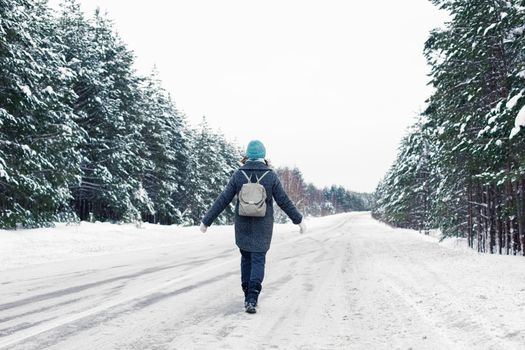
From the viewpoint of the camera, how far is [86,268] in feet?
28.8

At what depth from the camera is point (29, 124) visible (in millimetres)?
16250

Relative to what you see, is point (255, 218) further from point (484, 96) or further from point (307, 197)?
point (307, 197)

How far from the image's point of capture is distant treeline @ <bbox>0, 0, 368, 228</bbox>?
51.0 ft

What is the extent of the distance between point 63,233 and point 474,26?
52.8ft

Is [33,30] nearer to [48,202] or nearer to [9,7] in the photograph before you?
[9,7]

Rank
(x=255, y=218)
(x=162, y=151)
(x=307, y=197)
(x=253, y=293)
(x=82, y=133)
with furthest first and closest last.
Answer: (x=307, y=197) < (x=162, y=151) < (x=82, y=133) < (x=255, y=218) < (x=253, y=293)

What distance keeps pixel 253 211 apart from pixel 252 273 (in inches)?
27.8

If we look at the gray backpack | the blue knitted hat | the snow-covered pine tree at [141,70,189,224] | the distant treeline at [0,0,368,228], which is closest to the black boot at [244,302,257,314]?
the gray backpack

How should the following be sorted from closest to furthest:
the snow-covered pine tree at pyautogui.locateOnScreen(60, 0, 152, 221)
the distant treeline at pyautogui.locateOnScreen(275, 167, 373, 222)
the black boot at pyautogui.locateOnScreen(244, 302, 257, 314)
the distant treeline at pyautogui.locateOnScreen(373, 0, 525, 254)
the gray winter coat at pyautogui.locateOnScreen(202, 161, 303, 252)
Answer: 1. the black boot at pyautogui.locateOnScreen(244, 302, 257, 314)
2. the gray winter coat at pyautogui.locateOnScreen(202, 161, 303, 252)
3. the distant treeline at pyautogui.locateOnScreen(373, 0, 525, 254)
4. the snow-covered pine tree at pyautogui.locateOnScreen(60, 0, 152, 221)
5. the distant treeline at pyautogui.locateOnScreen(275, 167, 373, 222)

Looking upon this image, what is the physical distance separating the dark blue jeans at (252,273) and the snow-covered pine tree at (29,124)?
12.2 meters

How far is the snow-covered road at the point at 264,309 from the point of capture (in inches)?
144

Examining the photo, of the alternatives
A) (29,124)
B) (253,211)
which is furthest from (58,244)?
(253,211)

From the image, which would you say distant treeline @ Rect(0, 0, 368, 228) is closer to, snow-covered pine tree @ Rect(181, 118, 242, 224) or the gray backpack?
snow-covered pine tree @ Rect(181, 118, 242, 224)

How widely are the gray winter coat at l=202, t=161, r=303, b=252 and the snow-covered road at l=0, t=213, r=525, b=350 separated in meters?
0.77
